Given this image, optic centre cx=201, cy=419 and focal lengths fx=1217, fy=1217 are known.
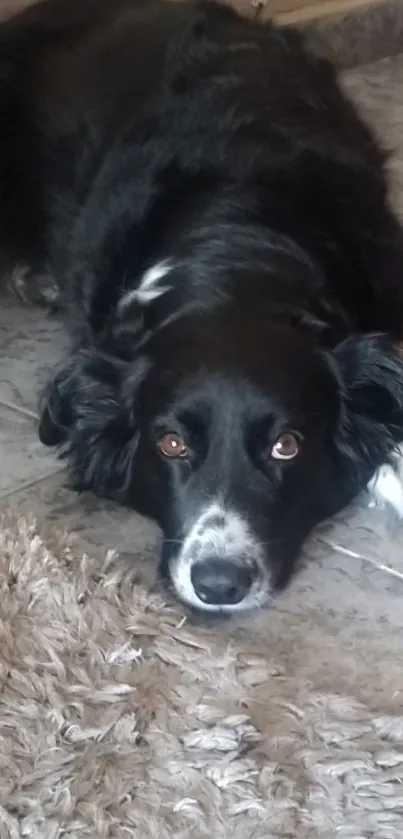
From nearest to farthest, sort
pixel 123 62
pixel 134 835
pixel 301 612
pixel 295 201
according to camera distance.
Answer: pixel 134 835 < pixel 301 612 < pixel 295 201 < pixel 123 62

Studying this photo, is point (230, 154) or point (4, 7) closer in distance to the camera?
point (230, 154)

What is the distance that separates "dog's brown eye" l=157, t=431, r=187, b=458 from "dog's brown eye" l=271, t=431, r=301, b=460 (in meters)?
0.14

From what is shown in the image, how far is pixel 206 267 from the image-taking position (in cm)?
200

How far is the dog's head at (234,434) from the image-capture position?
1741mm

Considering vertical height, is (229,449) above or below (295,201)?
below

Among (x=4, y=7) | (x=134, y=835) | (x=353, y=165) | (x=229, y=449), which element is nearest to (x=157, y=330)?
(x=229, y=449)

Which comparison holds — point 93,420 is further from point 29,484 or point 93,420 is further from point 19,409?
point 19,409

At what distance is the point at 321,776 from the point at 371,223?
43.6 inches

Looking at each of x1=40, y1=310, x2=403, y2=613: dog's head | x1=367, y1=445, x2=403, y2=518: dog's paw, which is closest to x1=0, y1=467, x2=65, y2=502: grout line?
x1=40, y1=310, x2=403, y2=613: dog's head

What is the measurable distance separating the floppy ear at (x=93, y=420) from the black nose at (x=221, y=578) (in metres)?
0.31

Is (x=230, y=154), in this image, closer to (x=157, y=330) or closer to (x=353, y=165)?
(x=353, y=165)

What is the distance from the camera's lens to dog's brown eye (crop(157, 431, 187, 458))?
1801 mm

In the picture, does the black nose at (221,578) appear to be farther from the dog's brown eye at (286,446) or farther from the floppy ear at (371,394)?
the floppy ear at (371,394)

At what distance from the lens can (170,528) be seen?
1.86 m
